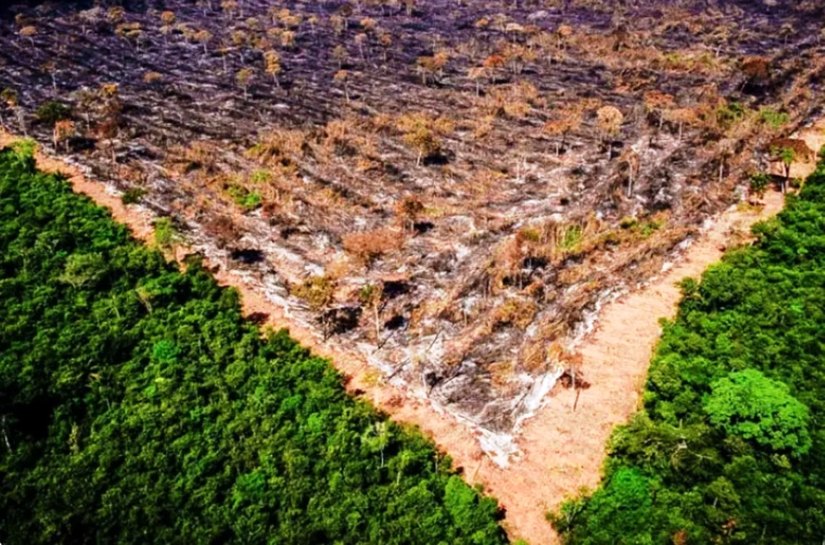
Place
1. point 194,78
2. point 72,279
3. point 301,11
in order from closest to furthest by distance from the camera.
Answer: point 72,279 < point 194,78 < point 301,11

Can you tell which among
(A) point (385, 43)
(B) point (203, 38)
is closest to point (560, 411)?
(A) point (385, 43)

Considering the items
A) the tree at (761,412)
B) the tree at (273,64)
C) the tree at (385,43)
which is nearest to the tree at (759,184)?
the tree at (761,412)

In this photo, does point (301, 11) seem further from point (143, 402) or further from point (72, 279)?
point (143, 402)

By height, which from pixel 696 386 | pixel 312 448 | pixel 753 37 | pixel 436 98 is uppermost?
pixel 753 37

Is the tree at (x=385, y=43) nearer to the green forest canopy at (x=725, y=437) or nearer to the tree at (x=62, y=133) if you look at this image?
the tree at (x=62, y=133)

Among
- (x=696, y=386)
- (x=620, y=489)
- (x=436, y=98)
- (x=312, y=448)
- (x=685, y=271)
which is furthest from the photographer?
(x=436, y=98)

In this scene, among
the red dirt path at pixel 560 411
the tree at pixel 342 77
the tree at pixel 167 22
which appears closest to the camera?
the red dirt path at pixel 560 411

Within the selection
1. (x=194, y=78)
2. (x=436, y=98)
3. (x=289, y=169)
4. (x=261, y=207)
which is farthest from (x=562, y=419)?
(x=194, y=78)
